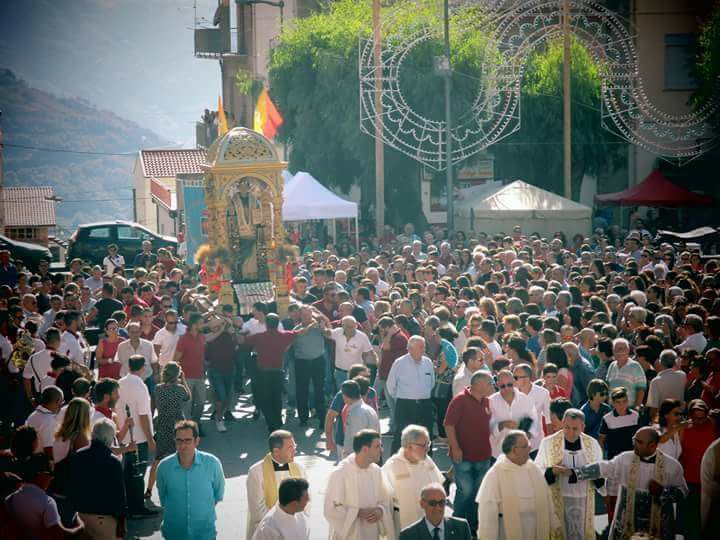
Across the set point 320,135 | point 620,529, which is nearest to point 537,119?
point 320,135

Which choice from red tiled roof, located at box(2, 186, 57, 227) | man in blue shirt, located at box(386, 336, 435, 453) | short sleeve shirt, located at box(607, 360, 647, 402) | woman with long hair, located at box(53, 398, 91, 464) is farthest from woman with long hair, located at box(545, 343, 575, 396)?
red tiled roof, located at box(2, 186, 57, 227)

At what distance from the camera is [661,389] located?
33.9 feet

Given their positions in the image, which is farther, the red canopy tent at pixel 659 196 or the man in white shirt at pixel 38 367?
the red canopy tent at pixel 659 196

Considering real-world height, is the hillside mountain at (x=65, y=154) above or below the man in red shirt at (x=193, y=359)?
above

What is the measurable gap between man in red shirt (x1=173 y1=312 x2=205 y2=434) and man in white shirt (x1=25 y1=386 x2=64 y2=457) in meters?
4.00

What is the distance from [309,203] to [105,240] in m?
8.68

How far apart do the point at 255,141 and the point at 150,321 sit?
17.5 ft

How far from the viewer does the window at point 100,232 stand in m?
31.3

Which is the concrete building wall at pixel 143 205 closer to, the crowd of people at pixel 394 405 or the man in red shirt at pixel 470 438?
the crowd of people at pixel 394 405

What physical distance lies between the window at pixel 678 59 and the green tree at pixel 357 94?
571 centimetres

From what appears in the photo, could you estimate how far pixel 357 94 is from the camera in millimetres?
33656

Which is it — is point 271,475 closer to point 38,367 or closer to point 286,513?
point 286,513

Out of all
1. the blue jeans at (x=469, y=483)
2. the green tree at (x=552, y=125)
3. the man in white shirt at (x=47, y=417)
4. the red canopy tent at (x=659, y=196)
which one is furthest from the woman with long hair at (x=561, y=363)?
the green tree at (x=552, y=125)

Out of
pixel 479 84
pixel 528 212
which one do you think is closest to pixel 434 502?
pixel 528 212
